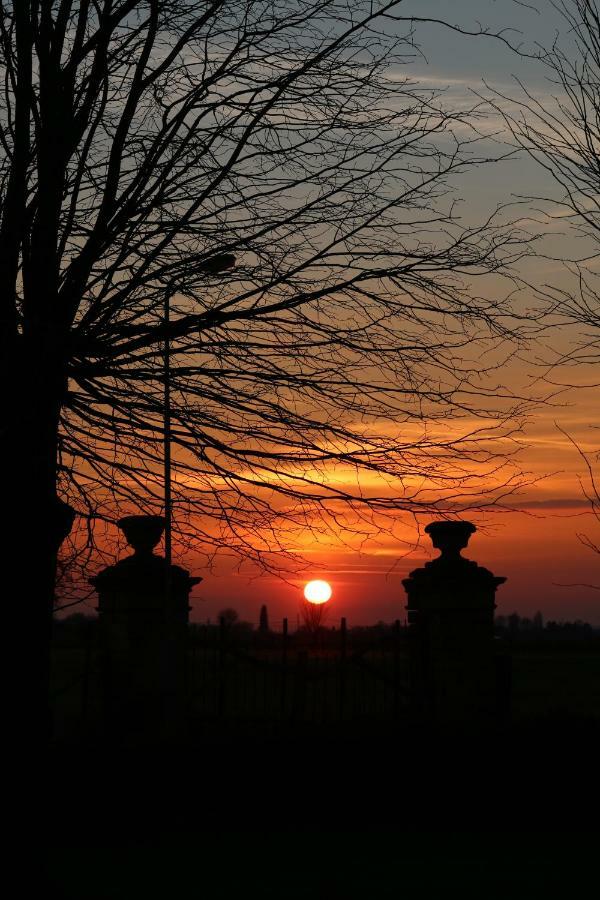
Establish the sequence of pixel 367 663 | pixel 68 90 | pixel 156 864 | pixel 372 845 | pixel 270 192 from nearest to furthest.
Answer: pixel 68 90 → pixel 270 192 → pixel 156 864 → pixel 372 845 → pixel 367 663

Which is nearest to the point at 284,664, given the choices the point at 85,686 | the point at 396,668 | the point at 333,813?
the point at 396,668

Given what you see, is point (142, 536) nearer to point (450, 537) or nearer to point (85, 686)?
point (85, 686)

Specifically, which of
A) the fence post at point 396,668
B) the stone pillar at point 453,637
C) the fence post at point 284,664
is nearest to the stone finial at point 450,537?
the stone pillar at point 453,637

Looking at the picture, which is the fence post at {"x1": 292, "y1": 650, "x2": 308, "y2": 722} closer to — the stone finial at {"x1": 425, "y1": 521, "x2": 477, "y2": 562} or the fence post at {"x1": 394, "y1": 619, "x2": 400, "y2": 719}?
the fence post at {"x1": 394, "y1": 619, "x2": 400, "y2": 719}

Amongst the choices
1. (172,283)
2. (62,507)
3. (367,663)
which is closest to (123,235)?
(172,283)

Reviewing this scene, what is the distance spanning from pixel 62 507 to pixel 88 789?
3.96 meters

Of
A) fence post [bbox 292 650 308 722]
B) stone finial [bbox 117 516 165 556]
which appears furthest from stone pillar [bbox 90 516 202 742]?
fence post [bbox 292 650 308 722]

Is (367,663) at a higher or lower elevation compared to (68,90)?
lower

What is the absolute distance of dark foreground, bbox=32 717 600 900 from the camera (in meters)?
8.18

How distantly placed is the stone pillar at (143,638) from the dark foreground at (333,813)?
6.01 feet

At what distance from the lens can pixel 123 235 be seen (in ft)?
23.0

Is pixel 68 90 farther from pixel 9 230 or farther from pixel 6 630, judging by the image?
pixel 6 630

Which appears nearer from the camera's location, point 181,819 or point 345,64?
point 345,64

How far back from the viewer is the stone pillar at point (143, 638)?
12.2 meters
